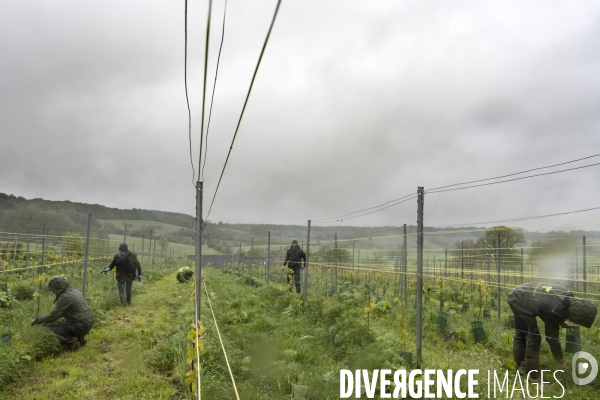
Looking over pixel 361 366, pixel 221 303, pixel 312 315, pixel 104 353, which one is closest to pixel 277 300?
pixel 221 303

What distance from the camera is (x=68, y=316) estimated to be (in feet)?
20.7

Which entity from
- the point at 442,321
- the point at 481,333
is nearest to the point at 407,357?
the point at 481,333

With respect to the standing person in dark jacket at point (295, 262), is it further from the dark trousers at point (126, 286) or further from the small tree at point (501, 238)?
the small tree at point (501, 238)

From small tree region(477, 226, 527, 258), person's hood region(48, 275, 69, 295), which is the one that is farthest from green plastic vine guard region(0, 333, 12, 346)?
small tree region(477, 226, 527, 258)

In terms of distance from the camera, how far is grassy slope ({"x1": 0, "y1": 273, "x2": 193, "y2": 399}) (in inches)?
177

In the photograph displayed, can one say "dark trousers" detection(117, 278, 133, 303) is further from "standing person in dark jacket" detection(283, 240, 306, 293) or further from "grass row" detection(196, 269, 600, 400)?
"standing person in dark jacket" detection(283, 240, 306, 293)

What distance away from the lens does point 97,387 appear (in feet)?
15.6

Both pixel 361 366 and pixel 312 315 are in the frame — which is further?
pixel 312 315

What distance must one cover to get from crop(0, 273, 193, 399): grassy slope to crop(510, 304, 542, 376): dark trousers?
452 centimetres

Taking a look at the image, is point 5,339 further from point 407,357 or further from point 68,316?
point 407,357

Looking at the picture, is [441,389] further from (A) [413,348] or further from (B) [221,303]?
(B) [221,303]

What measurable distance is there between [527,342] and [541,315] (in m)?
0.41

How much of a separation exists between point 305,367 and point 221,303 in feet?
17.4

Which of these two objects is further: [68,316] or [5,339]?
[68,316]
